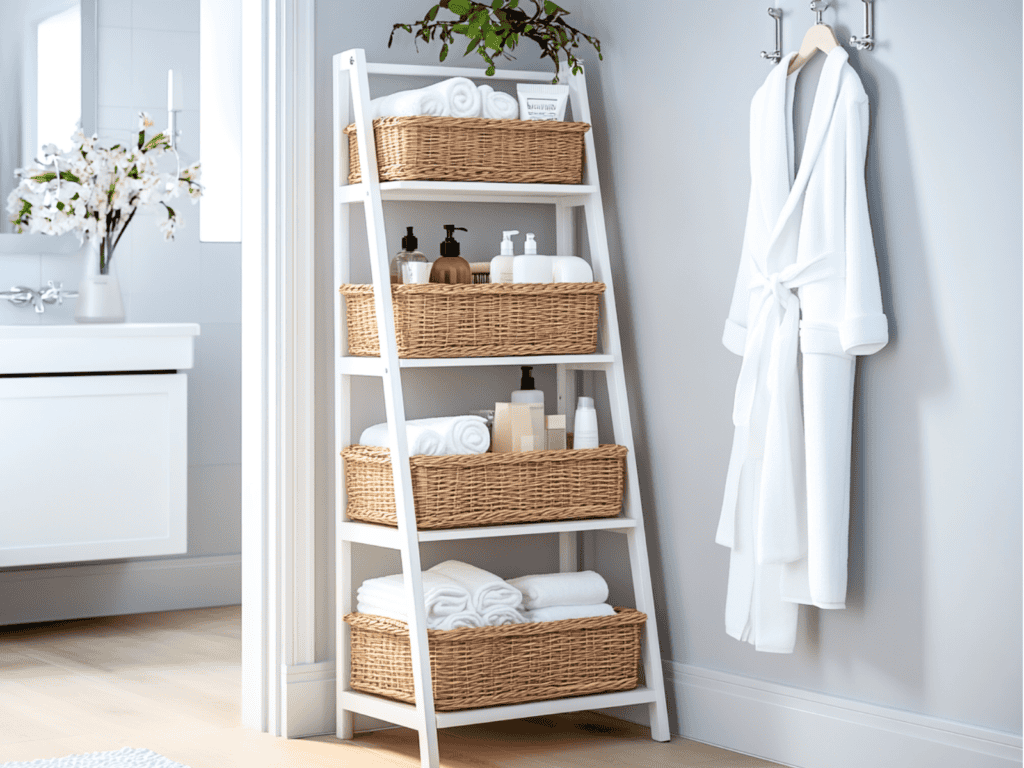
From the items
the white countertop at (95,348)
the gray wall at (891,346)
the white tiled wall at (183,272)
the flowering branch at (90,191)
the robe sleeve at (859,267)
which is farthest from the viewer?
the white tiled wall at (183,272)

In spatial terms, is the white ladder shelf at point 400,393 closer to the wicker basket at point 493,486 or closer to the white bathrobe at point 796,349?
the wicker basket at point 493,486

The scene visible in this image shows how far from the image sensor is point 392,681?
260 cm

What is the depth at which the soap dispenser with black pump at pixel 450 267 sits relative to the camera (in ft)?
8.73

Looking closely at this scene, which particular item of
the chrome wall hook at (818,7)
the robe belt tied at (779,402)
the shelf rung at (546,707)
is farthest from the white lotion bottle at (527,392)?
the chrome wall hook at (818,7)

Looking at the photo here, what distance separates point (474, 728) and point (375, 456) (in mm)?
660

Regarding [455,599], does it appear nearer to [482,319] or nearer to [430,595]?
[430,595]

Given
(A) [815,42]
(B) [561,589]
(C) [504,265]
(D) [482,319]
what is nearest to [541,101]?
(C) [504,265]

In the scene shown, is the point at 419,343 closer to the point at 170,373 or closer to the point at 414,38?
the point at 414,38

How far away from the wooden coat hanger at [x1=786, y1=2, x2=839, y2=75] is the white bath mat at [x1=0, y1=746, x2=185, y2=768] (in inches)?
69.7

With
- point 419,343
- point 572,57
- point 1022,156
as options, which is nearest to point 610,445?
point 419,343

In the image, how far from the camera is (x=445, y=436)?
101 inches

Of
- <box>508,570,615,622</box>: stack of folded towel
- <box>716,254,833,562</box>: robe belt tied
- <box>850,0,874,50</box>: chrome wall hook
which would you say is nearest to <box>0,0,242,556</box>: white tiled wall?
<box>508,570,615,622</box>: stack of folded towel

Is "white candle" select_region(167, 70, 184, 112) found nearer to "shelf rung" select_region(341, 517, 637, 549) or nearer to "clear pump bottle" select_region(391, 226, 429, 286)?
"clear pump bottle" select_region(391, 226, 429, 286)

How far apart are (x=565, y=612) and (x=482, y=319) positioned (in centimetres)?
62
